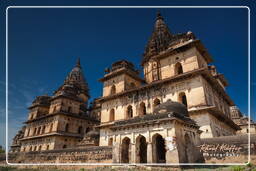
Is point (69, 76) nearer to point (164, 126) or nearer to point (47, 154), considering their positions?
point (47, 154)

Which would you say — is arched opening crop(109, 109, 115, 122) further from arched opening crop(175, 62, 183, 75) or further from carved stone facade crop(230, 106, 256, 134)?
carved stone facade crop(230, 106, 256, 134)

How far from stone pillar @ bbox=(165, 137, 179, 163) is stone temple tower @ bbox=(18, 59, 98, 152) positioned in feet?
91.5

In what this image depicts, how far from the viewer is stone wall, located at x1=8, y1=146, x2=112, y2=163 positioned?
17252 millimetres

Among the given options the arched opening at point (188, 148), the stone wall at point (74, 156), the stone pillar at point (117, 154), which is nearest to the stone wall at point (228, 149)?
the arched opening at point (188, 148)

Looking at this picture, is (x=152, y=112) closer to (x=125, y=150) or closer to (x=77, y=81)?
(x=125, y=150)

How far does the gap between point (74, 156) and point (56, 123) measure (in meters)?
16.5

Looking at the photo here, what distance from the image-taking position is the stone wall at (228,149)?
11.6 metres

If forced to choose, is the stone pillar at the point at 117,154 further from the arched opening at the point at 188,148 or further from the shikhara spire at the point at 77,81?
the shikhara spire at the point at 77,81

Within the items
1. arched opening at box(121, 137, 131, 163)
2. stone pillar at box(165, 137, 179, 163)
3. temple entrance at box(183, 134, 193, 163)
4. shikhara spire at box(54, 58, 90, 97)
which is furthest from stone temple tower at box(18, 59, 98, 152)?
stone pillar at box(165, 137, 179, 163)

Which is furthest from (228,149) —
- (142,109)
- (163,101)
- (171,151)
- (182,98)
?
(142,109)

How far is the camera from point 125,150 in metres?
12.3

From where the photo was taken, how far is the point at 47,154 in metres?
23.2

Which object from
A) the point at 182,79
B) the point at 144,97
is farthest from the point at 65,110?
the point at 182,79

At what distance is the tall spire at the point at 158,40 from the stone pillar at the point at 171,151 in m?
20.8
